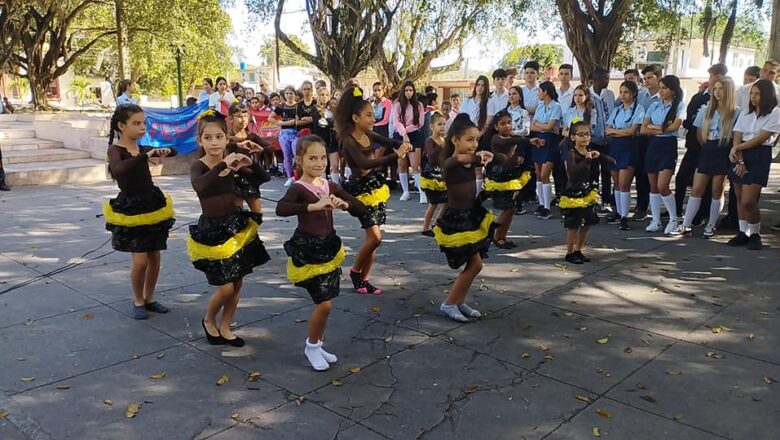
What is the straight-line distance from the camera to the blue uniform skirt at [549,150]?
8859mm

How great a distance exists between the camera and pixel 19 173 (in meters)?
11.4

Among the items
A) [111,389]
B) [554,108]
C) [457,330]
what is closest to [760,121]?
[554,108]

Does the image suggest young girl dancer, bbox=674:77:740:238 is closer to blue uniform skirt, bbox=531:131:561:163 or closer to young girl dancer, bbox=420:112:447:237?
blue uniform skirt, bbox=531:131:561:163

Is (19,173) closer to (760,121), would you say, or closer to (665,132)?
(665,132)

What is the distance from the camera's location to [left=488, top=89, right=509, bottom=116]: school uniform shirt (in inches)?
360

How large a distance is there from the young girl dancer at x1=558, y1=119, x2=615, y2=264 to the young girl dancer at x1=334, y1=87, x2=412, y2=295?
2136 mm

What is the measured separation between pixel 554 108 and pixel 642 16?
882cm

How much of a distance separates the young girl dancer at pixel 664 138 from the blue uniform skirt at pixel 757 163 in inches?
34.3

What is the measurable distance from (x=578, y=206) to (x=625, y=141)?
2255mm

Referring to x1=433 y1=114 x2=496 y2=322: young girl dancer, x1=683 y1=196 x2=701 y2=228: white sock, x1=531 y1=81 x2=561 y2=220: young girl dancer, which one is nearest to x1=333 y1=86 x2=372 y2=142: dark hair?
x1=433 y1=114 x2=496 y2=322: young girl dancer

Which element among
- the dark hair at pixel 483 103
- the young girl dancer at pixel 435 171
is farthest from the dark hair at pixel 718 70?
the young girl dancer at pixel 435 171

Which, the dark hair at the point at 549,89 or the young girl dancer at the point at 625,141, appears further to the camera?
the dark hair at the point at 549,89

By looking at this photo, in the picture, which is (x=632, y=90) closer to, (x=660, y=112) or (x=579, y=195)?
(x=660, y=112)

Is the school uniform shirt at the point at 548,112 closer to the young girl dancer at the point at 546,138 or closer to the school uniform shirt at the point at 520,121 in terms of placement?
the young girl dancer at the point at 546,138
